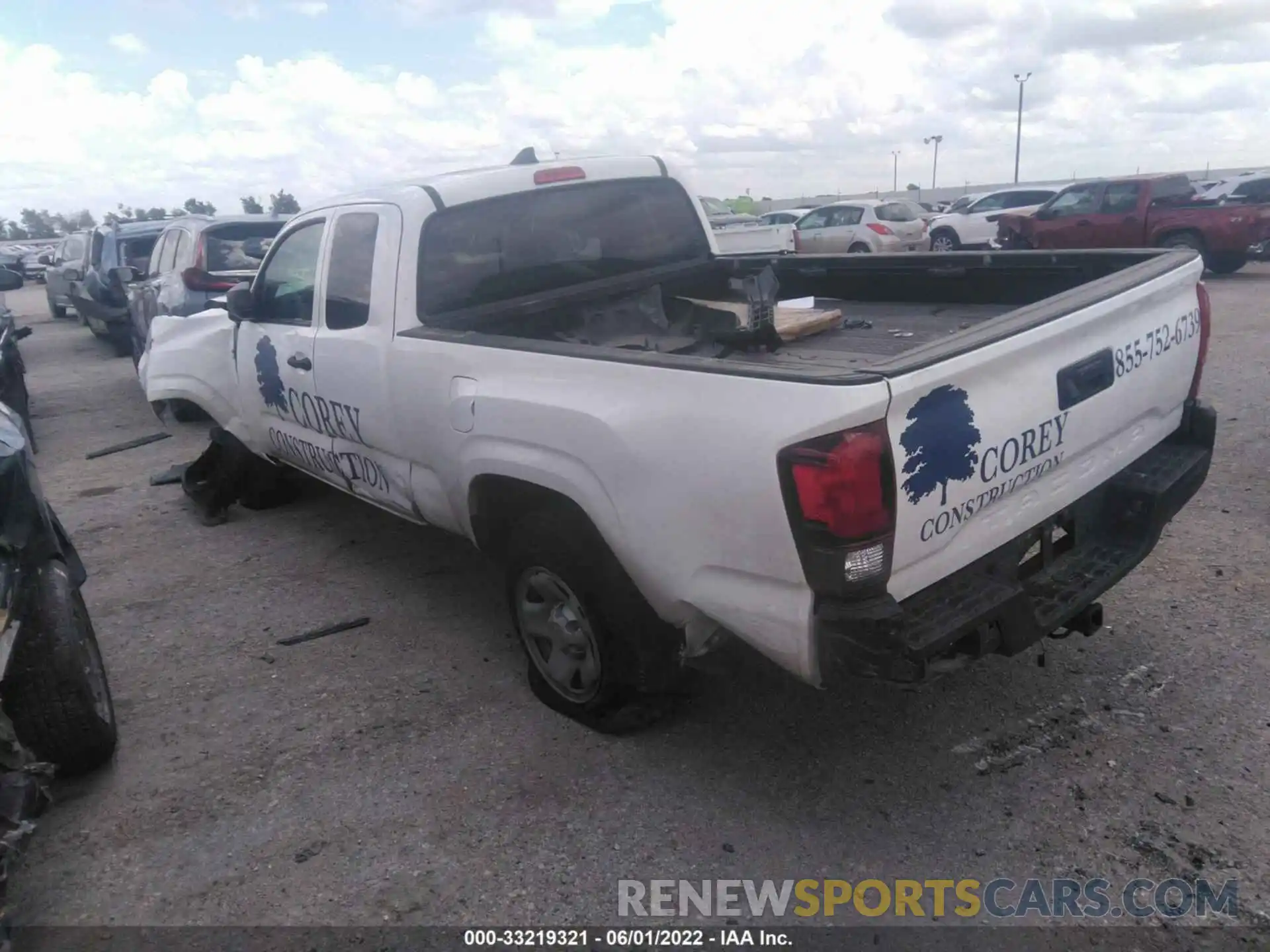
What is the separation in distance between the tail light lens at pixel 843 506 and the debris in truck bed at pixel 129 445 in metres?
7.60

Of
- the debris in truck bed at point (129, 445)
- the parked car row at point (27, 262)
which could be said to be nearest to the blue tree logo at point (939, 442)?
the debris in truck bed at point (129, 445)

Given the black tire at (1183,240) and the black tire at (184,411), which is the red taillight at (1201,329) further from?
the black tire at (1183,240)

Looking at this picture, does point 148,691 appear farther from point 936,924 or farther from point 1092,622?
point 1092,622

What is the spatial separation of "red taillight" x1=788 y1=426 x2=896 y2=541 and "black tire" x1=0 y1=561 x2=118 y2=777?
8.28ft

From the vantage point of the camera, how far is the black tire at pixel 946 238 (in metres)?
20.7

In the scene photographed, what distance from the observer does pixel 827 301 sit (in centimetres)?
491

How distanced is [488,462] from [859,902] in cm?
181

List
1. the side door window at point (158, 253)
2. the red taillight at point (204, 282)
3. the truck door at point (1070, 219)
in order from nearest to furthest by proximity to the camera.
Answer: the red taillight at point (204, 282), the side door window at point (158, 253), the truck door at point (1070, 219)

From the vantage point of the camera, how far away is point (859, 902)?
8.75 feet

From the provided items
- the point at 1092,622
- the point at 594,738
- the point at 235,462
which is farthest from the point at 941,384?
the point at 235,462

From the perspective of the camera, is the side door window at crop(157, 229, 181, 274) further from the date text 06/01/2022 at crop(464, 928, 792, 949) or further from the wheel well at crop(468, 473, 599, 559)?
the date text 06/01/2022 at crop(464, 928, 792, 949)

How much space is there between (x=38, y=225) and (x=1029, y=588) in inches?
3902

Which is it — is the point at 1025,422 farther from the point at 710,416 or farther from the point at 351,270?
the point at 351,270

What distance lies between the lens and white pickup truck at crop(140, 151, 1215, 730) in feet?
8.14
